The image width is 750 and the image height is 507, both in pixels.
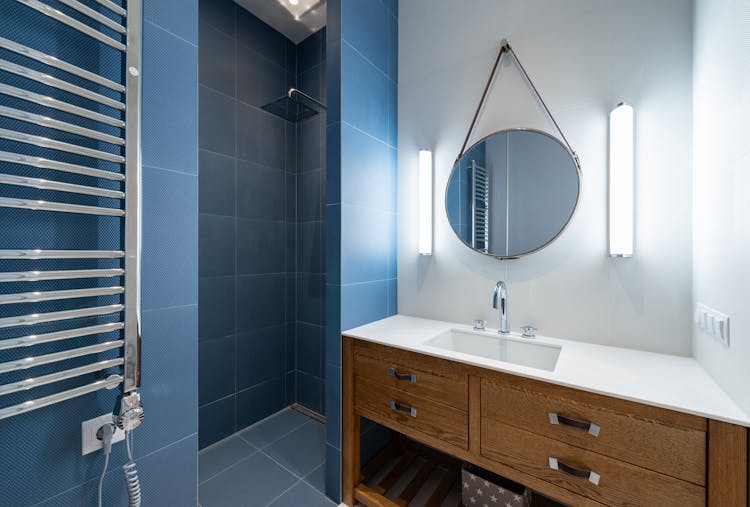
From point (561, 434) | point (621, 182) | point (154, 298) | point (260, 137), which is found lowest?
point (561, 434)

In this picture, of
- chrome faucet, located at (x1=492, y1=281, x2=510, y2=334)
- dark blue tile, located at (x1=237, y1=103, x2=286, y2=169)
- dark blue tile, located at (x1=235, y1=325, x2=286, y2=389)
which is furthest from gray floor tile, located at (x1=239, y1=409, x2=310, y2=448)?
dark blue tile, located at (x1=237, y1=103, x2=286, y2=169)

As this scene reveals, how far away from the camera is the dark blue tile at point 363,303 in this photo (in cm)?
157

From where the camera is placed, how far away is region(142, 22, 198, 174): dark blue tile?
885 mm

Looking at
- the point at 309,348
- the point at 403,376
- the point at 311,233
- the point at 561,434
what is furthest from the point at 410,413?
the point at 311,233

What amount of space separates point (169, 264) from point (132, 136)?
364mm

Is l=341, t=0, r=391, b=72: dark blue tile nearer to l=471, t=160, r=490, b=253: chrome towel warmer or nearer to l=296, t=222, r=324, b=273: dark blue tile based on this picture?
l=471, t=160, r=490, b=253: chrome towel warmer

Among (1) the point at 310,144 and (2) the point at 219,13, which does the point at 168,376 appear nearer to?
(1) the point at 310,144

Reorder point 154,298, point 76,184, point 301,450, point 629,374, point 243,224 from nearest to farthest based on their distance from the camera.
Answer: point 76,184 < point 154,298 < point 629,374 < point 301,450 < point 243,224

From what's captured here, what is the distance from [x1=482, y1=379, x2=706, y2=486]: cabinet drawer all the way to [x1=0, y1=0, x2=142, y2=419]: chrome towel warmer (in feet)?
3.73

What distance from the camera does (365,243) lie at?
169cm

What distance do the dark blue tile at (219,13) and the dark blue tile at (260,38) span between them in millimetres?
57

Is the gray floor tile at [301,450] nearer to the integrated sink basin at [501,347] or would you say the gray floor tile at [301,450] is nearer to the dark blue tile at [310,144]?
the integrated sink basin at [501,347]

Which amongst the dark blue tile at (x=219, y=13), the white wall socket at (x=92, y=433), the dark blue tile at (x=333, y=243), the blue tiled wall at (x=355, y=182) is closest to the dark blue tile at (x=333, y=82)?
the blue tiled wall at (x=355, y=182)

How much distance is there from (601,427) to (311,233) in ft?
6.59
